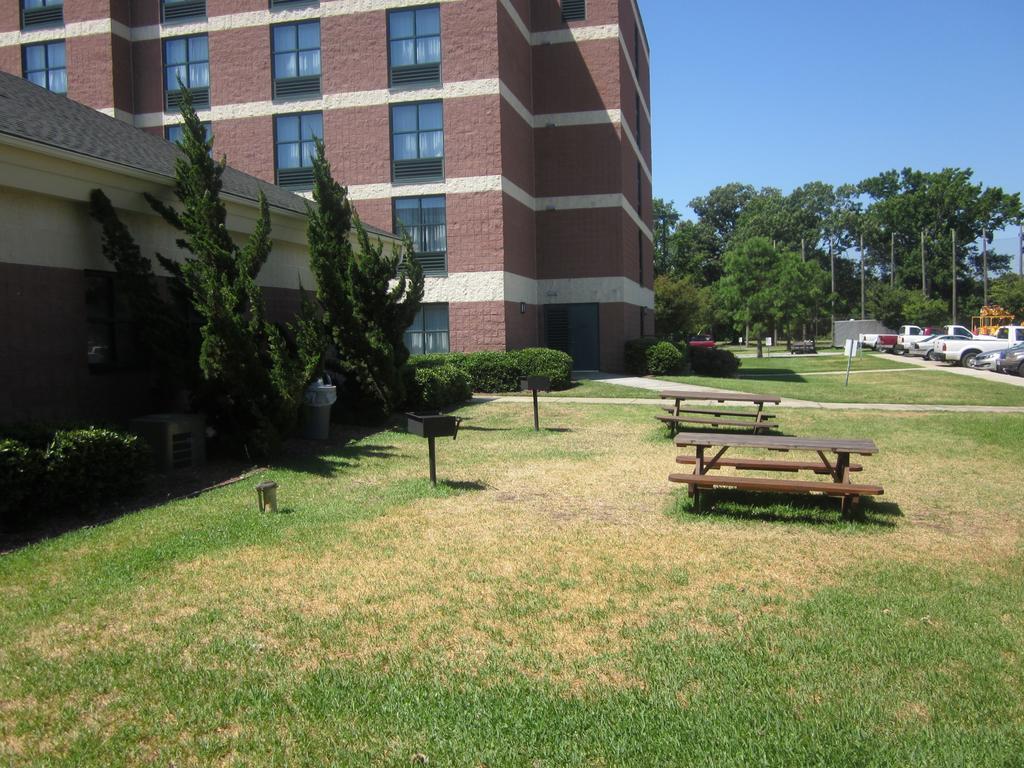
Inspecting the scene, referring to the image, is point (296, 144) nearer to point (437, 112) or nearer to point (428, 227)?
point (437, 112)

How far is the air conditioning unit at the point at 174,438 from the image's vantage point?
32.1 feet

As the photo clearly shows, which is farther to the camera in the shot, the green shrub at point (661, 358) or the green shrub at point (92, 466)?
the green shrub at point (661, 358)

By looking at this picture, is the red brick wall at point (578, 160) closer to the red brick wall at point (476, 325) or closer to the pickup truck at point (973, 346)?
the red brick wall at point (476, 325)

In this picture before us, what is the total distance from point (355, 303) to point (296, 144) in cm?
1287

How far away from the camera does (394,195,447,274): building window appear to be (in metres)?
24.3

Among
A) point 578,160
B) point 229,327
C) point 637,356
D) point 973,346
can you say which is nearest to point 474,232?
point 578,160

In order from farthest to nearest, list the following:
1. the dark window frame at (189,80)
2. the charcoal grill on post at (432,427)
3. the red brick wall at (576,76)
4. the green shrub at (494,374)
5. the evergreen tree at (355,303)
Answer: the red brick wall at (576,76), the dark window frame at (189,80), the green shrub at (494,374), the evergreen tree at (355,303), the charcoal grill on post at (432,427)

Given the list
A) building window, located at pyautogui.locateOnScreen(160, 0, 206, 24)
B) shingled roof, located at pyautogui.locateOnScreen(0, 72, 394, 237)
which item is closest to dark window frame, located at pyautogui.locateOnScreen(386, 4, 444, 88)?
building window, located at pyautogui.locateOnScreen(160, 0, 206, 24)

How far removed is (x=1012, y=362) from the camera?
1256 inches

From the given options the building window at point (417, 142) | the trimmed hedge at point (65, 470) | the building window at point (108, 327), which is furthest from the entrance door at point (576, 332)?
the trimmed hedge at point (65, 470)

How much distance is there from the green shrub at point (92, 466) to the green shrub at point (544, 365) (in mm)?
13996

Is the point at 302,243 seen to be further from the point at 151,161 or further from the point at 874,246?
the point at 874,246

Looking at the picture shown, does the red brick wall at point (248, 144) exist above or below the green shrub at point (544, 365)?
above

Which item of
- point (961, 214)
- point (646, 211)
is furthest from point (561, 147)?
point (961, 214)
